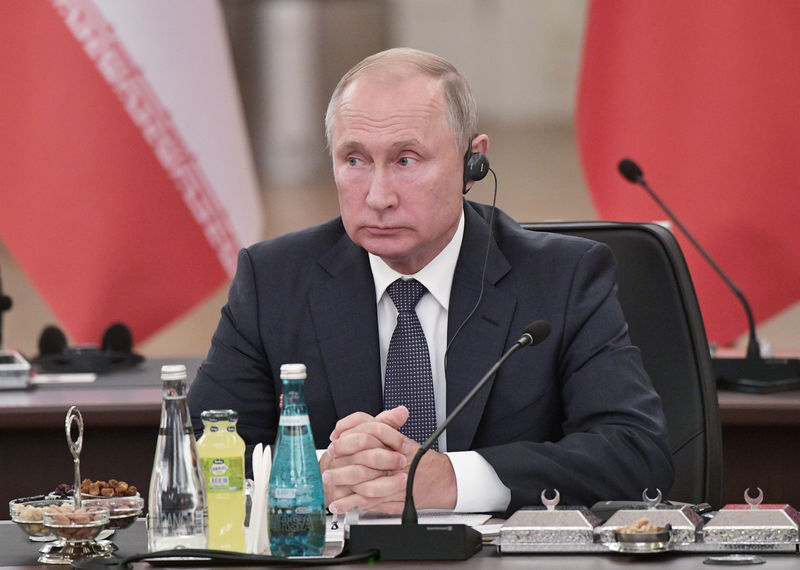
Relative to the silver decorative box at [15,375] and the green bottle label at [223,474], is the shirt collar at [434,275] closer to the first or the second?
the green bottle label at [223,474]

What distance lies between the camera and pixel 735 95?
3625mm

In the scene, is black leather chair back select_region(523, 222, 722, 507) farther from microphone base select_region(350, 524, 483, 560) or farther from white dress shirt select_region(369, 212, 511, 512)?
microphone base select_region(350, 524, 483, 560)

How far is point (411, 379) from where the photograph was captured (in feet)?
6.68

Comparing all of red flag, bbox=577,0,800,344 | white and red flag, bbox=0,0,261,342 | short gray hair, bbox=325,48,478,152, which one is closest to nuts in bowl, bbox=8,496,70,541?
short gray hair, bbox=325,48,478,152

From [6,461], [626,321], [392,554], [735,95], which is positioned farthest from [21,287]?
[392,554]

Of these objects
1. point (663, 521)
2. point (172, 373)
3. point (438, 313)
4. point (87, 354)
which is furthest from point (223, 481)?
point (87, 354)

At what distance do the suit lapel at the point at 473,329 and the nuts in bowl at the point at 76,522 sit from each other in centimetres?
66

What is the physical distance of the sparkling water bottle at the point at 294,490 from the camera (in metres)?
Answer: 1.46

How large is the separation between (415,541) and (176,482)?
282mm

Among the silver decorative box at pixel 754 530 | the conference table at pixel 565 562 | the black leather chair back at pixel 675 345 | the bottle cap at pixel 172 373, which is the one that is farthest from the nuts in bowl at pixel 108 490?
the black leather chair back at pixel 675 345

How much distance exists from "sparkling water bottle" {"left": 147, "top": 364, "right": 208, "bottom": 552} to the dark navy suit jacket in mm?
551

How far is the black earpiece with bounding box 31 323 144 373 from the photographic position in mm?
3428

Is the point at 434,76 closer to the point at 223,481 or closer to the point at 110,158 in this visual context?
the point at 223,481

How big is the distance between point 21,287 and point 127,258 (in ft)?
3.36
